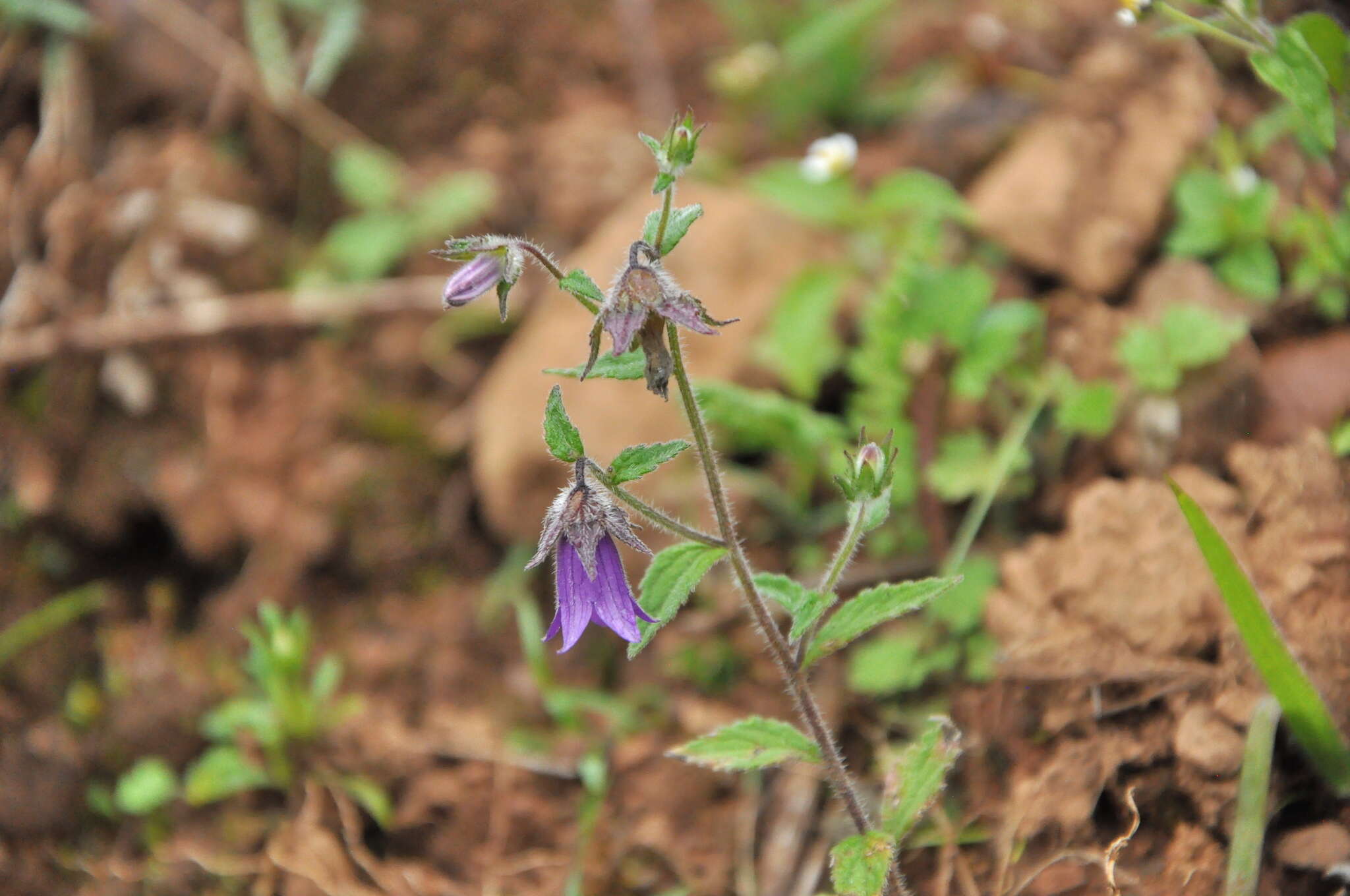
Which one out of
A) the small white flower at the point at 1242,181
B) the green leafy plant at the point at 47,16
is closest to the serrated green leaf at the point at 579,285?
the small white flower at the point at 1242,181

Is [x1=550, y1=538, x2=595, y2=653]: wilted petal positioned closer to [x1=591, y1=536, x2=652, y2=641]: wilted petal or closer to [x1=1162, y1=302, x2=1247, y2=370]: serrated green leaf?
[x1=591, y1=536, x2=652, y2=641]: wilted petal

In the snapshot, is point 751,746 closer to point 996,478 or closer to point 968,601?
point 968,601

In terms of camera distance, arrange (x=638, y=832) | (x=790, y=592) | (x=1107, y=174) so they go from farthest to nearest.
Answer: (x=1107, y=174) → (x=638, y=832) → (x=790, y=592)

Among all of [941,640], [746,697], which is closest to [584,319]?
[746,697]

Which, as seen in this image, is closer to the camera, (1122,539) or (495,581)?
(1122,539)

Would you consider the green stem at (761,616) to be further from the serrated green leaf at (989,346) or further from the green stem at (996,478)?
the serrated green leaf at (989,346)

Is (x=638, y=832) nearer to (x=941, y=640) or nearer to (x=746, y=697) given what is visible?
(x=746, y=697)

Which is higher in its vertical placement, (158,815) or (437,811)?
(158,815)
